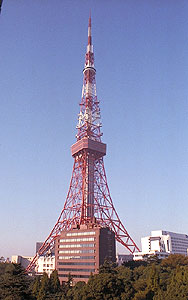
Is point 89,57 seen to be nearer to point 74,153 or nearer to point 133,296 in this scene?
point 74,153

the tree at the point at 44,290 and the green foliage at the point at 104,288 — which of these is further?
the tree at the point at 44,290

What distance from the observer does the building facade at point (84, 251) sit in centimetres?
5584

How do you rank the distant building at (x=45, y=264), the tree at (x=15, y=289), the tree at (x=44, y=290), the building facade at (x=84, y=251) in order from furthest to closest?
the distant building at (x=45, y=264) → the building facade at (x=84, y=251) → the tree at (x=44, y=290) → the tree at (x=15, y=289)

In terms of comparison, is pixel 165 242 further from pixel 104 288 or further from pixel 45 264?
pixel 104 288

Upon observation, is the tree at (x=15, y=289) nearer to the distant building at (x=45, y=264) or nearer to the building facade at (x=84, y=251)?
the building facade at (x=84, y=251)

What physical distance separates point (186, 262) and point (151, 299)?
30682 mm

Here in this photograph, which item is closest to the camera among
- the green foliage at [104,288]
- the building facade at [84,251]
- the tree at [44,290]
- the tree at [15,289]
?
the tree at [15,289]

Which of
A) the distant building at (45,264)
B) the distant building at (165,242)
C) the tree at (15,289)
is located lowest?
the distant building at (45,264)

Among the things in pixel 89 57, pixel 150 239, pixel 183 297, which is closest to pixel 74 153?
pixel 89 57

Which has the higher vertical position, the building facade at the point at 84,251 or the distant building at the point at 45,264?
the building facade at the point at 84,251

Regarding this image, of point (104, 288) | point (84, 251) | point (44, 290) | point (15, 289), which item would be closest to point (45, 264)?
point (84, 251)

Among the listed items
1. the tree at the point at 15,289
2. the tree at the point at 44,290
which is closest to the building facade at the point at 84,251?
the tree at the point at 44,290

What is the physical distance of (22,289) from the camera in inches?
1131

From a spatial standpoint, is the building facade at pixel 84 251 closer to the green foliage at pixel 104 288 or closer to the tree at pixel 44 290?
the green foliage at pixel 104 288
